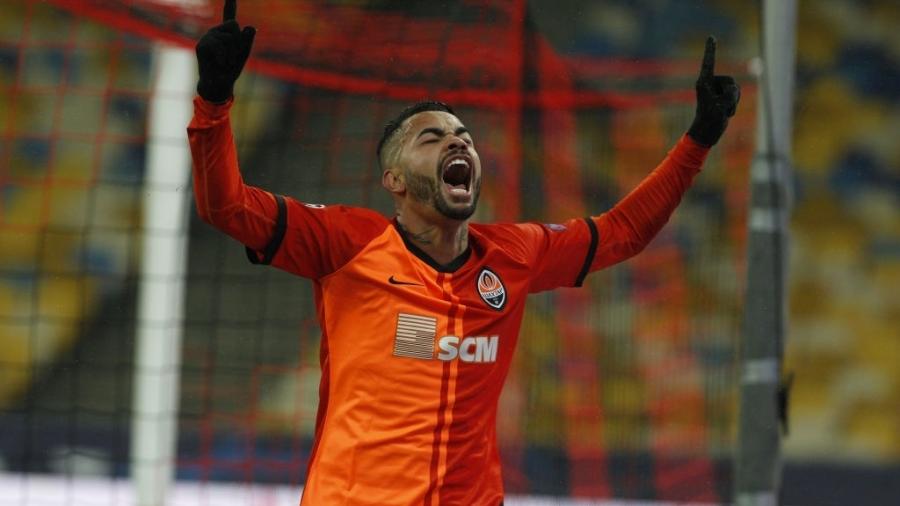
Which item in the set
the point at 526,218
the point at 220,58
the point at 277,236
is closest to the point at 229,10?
the point at 220,58

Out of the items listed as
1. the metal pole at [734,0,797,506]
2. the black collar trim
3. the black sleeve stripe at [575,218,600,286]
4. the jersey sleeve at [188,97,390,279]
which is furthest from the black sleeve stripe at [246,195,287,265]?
the metal pole at [734,0,797,506]

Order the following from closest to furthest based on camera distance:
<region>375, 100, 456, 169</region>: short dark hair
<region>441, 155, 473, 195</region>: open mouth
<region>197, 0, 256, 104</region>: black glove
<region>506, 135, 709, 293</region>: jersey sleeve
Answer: <region>197, 0, 256, 104</region>: black glove → <region>441, 155, 473, 195</region>: open mouth → <region>375, 100, 456, 169</region>: short dark hair → <region>506, 135, 709, 293</region>: jersey sleeve

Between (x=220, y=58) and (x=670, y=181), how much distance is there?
1.05 m

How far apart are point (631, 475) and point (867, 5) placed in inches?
126

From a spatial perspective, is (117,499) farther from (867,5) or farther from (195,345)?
(867,5)

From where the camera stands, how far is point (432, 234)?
243cm

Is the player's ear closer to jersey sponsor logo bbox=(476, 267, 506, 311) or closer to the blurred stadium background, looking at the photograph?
jersey sponsor logo bbox=(476, 267, 506, 311)

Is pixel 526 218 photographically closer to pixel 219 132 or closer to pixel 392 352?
pixel 392 352

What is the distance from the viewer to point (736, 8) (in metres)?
6.38

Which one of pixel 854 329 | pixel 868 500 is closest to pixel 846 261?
pixel 854 329

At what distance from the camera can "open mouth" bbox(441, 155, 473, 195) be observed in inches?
93.7

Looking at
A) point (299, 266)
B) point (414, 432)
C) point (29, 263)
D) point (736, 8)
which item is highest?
point (736, 8)

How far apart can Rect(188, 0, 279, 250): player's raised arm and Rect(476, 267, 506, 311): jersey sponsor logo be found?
479 millimetres

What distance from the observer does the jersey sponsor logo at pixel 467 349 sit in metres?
2.33
